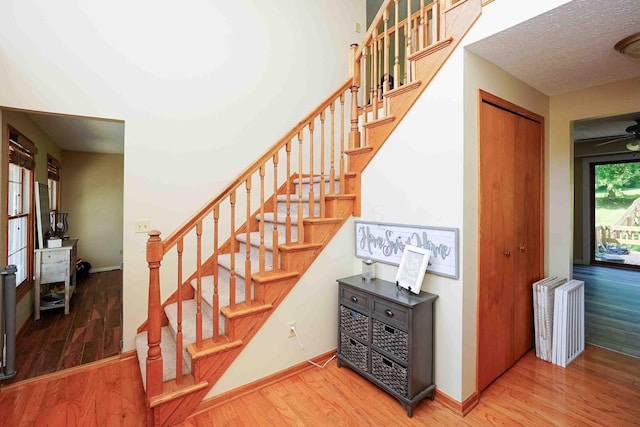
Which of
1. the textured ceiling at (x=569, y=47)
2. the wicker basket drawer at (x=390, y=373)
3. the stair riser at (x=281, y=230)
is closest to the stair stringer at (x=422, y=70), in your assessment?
the textured ceiling at (x=569, y=47)

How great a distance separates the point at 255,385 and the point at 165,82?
2.65m

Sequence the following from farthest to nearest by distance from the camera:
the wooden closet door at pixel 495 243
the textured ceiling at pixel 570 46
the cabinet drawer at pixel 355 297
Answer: the cabinet drawer at pixel 355 297 → the wooden closet door at pixel 495 243 → the textured ceiling at pixel 570 46

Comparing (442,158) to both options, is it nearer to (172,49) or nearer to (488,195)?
(488,195)

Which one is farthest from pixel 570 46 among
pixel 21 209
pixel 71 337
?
pixel 21 209

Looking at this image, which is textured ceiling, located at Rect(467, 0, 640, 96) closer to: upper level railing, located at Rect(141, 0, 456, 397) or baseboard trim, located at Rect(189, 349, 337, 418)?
upper level railing, located at Rect(141, 0, 456, 397)

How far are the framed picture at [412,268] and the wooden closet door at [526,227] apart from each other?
3.06ft

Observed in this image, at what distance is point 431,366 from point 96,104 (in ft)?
10.6

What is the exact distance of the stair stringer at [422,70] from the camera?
187 cm

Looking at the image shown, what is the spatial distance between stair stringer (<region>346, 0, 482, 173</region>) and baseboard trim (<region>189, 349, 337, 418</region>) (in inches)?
63.9

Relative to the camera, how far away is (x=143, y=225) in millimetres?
2549

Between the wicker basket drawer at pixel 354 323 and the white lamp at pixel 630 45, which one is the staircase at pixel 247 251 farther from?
the white lamp at pixel 630 45

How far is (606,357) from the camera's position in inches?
96.8

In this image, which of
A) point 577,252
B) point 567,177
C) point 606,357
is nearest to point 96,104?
point 567,177

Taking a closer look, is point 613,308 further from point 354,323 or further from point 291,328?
point 291,328
